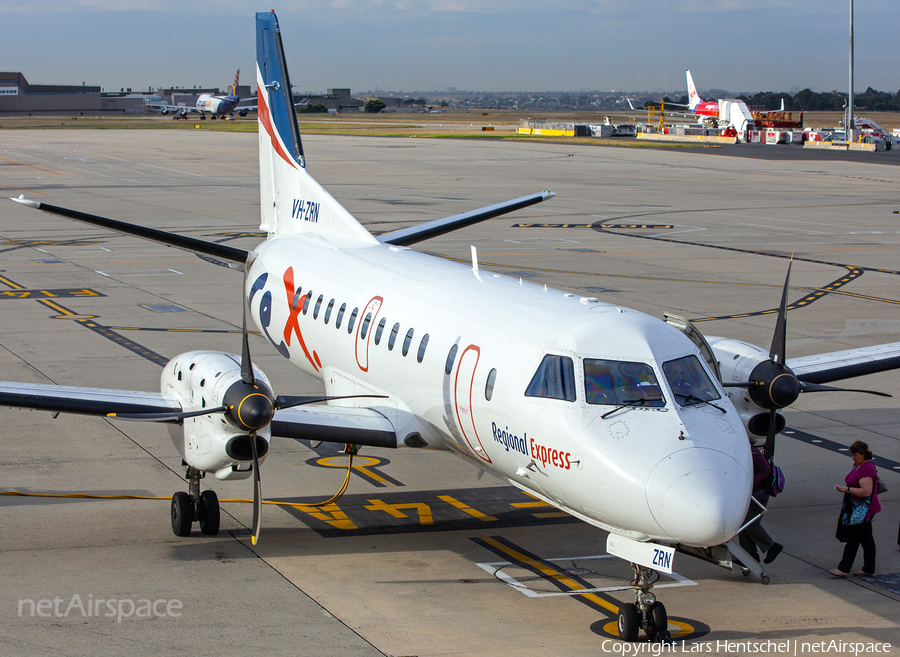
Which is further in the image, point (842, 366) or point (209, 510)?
point (842, 366)

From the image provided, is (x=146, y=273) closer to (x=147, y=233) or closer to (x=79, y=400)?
(x=147, y=233)

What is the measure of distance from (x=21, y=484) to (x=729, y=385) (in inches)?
386

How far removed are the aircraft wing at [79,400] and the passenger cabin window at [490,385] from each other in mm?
3864

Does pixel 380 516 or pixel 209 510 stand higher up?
pixel 209 510

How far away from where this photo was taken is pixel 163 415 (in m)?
12.0

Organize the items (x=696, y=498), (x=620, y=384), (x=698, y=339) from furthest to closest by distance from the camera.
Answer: (x=698, y=339)
(x=620, y=384)
(x=696, y=498)

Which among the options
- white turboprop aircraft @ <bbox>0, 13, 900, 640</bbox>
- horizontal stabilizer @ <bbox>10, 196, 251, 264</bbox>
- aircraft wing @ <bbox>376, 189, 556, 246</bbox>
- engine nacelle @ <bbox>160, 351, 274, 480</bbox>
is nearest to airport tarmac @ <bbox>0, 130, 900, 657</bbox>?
white turboprop aircraft @ <bbox>0, 13, 900, 640</bbox>

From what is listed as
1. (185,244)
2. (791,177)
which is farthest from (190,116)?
(185,244)

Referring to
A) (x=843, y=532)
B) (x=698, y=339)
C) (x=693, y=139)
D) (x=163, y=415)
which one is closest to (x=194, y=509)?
(x=163, y=415)

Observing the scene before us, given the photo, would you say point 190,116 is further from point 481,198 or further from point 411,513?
point 411,513

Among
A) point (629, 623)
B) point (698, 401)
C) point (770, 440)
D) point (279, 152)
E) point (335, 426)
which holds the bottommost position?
point (629, 623)
